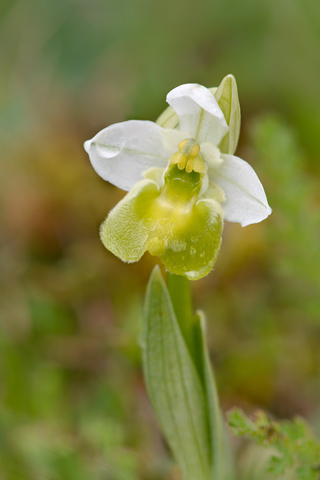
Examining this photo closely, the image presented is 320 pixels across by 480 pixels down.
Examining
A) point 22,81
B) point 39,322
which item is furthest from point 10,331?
point 22,81

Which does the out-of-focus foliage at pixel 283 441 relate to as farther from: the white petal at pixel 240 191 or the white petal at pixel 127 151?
the white petal at pixel 127 151

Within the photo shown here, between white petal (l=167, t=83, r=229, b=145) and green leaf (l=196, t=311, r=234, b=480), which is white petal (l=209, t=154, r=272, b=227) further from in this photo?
green leaf (l=196, t=311, r=234, b=480)

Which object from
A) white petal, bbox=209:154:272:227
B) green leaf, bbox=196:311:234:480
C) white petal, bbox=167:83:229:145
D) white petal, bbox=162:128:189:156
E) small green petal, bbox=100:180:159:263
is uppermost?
white petal, bbox=167:83:229:145

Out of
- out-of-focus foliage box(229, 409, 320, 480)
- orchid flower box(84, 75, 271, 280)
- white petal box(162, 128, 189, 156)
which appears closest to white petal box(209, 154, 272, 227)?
orchid flower box(84, 75, 271, 280)

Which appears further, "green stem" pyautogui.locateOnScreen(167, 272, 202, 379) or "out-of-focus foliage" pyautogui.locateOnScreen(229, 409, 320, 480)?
"green stem" pyautogui.locateOnScreen(167, 272, 202, 379)

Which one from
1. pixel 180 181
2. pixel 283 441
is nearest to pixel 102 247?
pixel 180 181

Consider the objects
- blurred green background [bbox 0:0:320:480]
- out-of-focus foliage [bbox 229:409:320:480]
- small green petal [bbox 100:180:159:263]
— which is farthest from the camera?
blurred green background [bbox 0:0:320:480]
